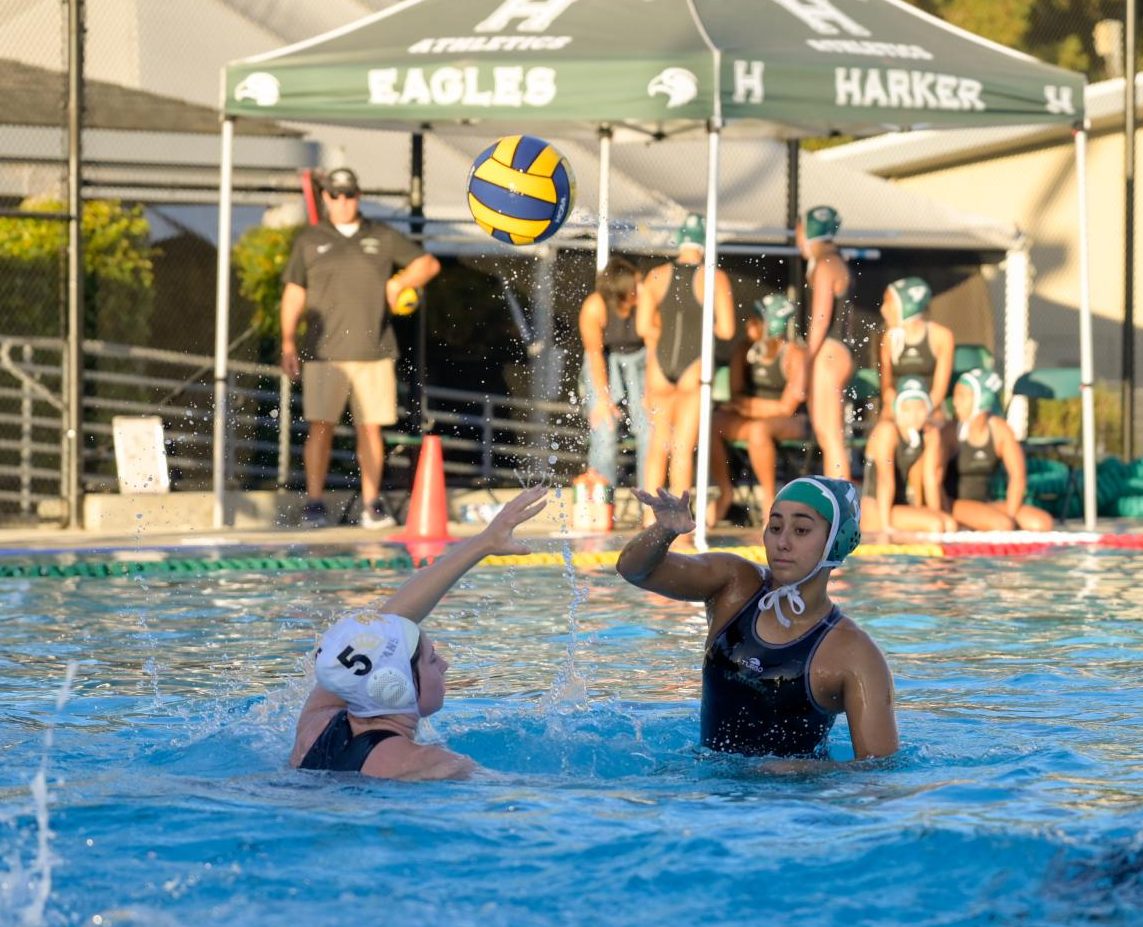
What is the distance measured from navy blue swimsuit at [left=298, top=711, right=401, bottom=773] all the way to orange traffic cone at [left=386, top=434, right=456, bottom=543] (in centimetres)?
751

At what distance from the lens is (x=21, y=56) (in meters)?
14.7

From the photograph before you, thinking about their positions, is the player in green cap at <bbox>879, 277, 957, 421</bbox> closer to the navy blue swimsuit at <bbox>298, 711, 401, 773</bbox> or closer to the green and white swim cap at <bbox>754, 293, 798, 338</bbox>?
the green and white swim cap at <bbox>754, 293, 798, 338</bbox>

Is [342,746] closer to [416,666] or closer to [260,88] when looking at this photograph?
[416,666]

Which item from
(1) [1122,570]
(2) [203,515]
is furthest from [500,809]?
(2) [203,515]

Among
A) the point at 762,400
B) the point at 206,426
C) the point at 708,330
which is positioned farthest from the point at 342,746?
the point at 206,426

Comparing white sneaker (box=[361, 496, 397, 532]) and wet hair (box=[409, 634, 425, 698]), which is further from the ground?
white sneaker (box=[361, 496, 397, 532])

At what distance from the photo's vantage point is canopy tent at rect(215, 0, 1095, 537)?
11.6 m

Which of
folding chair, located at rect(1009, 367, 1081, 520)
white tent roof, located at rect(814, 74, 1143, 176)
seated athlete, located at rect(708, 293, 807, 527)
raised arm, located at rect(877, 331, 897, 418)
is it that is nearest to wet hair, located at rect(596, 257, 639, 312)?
seated athlete, located at rect(708, 293, 807, 527)

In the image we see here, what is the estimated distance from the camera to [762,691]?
541cm

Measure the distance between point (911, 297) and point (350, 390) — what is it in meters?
4.24

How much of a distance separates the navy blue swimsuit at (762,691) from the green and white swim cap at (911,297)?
8817 mm

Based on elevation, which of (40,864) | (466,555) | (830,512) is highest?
(830,512)

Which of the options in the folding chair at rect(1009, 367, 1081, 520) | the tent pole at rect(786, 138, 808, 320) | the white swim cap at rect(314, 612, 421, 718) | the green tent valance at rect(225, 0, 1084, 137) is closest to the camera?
the white swim cap at rect(314, 612, 421, 718)

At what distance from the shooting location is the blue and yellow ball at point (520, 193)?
33.8 ft
